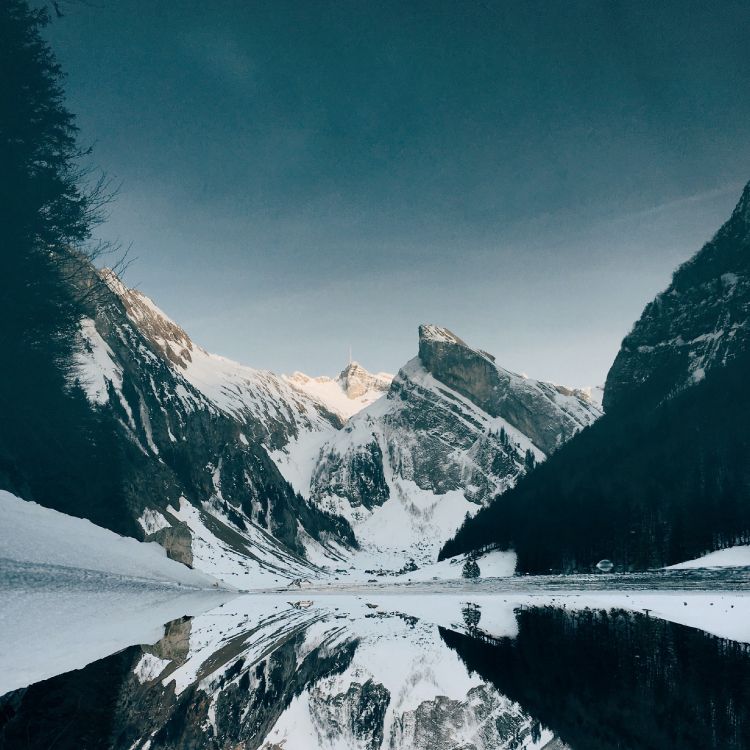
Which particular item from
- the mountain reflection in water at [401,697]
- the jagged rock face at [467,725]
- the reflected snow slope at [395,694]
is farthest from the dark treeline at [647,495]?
the jagged rock face at [467,725]

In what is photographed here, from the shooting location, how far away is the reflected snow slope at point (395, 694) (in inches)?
327

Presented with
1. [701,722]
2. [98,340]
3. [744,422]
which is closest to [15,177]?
[701,722]

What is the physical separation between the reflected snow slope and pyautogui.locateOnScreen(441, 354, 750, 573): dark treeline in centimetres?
8139

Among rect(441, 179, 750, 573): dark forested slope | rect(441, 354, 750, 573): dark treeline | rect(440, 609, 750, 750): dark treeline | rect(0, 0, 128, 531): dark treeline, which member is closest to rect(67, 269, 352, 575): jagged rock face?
rect(441, 179, 750, 573): dark forested slope

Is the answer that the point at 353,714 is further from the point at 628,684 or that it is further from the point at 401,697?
the point at 628,684

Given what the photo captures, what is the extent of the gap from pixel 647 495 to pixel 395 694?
4191 inches

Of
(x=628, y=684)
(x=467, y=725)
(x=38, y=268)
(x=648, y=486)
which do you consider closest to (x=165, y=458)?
(x=648, y=486)

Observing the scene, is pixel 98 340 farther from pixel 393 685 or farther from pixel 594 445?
pixel 393 685

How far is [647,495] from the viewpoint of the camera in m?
105

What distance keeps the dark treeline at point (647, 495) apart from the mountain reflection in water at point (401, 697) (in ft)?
272

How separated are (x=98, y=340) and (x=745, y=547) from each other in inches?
6551

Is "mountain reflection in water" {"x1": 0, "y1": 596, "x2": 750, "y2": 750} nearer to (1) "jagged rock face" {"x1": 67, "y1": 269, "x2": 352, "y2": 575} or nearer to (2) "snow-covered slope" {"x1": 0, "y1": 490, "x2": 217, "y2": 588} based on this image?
(2) "snow-covered slope" {"x1": 0, "y1": 490, "x2": 217, "y2": 588}

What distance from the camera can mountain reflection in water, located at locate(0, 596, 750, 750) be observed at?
27.2ft

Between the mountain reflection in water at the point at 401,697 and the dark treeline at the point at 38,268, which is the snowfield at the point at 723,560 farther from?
the dark treeline at the point at 38,268
